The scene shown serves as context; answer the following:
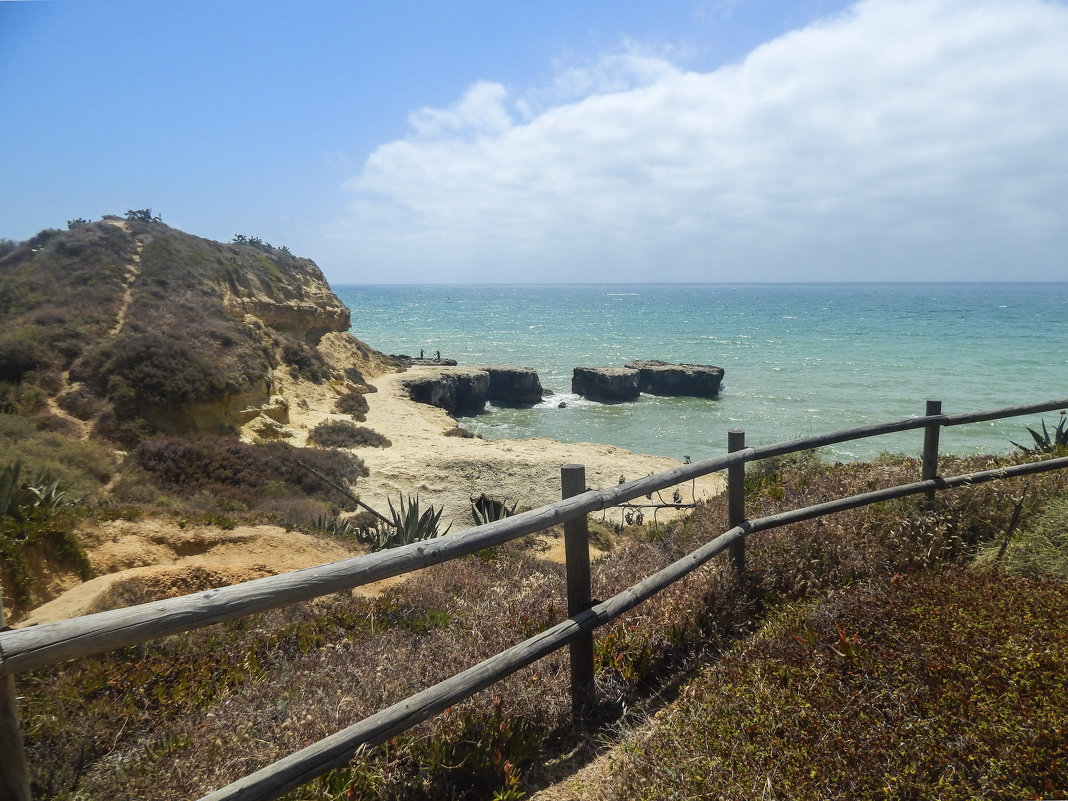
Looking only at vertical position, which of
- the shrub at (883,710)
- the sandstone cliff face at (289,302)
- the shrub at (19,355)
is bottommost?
the shrub at (883,710)

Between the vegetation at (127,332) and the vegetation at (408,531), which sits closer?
the vegetation at (408,531)

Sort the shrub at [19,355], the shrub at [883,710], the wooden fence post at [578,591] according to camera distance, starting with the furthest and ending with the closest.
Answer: the shrub at [19,355] → the wooden fence post at [578,591] → the shrub at [883,710]

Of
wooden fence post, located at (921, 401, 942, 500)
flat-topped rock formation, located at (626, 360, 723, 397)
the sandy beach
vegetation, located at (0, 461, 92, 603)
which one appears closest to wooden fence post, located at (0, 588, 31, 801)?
the sandy beach

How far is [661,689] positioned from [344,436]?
1875 cm

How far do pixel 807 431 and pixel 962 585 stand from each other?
986 inches

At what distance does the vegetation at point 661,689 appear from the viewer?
263 cm

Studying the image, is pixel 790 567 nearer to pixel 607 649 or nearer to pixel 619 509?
pixel 607 649

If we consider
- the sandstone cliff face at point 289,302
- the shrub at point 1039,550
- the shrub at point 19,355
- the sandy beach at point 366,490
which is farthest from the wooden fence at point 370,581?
the sandstone cliff face at point 289,302

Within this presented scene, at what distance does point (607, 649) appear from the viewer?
157 inches

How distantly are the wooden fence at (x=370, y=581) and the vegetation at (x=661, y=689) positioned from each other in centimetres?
30

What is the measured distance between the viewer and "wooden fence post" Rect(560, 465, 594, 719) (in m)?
3.54

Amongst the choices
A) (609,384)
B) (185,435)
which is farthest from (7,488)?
(609,384)

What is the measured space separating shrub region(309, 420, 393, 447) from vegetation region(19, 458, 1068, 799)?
53.7ft

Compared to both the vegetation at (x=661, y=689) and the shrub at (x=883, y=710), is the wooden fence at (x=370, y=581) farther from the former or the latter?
the shrub at (x=883, y=710)
